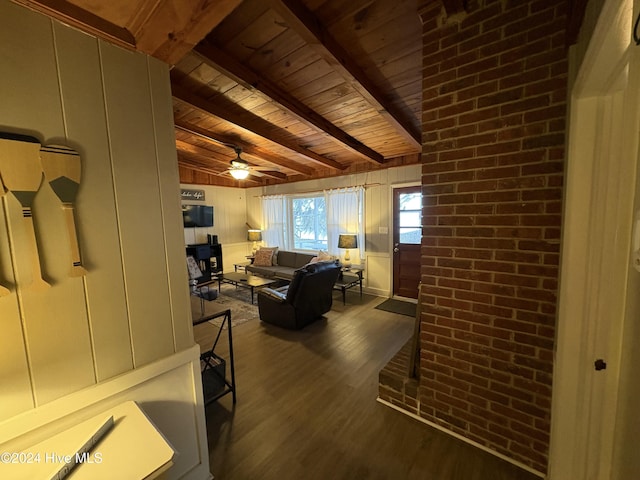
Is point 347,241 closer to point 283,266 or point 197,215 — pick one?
point 283,266

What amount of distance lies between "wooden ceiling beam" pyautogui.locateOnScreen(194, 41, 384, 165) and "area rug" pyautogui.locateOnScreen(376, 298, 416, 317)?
259cm

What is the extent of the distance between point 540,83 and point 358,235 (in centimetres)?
381

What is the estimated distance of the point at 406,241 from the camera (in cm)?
455

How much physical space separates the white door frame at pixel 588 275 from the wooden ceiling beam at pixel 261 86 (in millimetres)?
2186

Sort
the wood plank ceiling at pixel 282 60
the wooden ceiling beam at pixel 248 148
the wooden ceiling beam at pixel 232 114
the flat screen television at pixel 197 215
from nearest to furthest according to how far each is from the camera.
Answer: the wood plank ceiling at pixel 282 60 → the wooden ceiling beam at pixel 232 114 → the wooden ceiling beam at pixel 248 148 → the flat screen television at pixel 197 215

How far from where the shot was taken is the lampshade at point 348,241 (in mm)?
4875

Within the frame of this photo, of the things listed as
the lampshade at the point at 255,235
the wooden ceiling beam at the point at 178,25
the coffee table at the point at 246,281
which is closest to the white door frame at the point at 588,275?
the wooden ceiling beam at the point at 178,25

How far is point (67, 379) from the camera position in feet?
3.33

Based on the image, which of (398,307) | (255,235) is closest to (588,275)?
(398,307)

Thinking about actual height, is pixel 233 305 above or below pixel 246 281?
below

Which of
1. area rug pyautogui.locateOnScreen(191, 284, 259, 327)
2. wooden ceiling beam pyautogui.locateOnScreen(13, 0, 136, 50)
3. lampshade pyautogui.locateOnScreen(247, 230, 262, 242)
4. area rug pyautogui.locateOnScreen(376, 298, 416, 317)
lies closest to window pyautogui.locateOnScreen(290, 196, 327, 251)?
lampshade pyautogui.locateOnScreen(247, 230, 262, 242)

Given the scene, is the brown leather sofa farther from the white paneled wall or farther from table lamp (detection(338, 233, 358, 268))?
the white paneled wall

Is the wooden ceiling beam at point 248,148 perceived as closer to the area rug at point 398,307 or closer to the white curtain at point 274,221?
the white curtain at point 274,221

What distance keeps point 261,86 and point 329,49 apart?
81 centimetres
